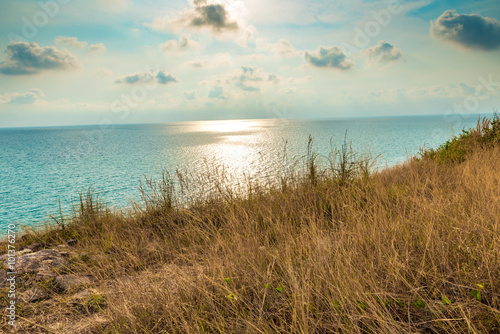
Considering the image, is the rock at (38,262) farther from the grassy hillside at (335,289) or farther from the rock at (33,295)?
the rock at (33,295)

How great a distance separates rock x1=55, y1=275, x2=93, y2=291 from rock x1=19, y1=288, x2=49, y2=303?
196 mm

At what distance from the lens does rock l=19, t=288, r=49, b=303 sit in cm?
350

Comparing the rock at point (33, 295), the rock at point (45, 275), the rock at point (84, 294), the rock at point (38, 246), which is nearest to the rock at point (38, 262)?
the rock at point (45, 275)

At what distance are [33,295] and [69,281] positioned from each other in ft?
1.43

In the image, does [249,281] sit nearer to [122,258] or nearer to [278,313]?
[278,313]

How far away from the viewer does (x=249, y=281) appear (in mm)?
2752

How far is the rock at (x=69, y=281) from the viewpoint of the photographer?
3829 millimetres

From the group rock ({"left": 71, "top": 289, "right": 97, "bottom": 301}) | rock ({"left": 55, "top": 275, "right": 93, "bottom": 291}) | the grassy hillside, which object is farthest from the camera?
rock ({"left": 55, "top": 275, "right": 93, "bottom": 291})

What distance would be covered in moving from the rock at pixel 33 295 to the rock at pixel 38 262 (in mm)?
550

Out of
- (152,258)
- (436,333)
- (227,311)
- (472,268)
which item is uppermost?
(472,268)

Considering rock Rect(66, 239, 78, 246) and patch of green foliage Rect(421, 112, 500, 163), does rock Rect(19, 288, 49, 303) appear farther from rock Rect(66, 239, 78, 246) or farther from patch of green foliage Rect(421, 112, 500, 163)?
patch of green foliage Rect(421, 112, 500, 163)

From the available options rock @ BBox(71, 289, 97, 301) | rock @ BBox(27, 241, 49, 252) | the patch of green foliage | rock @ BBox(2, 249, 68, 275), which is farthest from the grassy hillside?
the patch of green foliage

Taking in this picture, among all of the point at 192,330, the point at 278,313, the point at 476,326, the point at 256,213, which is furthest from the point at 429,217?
the point at 192,330

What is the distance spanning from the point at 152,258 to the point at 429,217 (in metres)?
4.30
